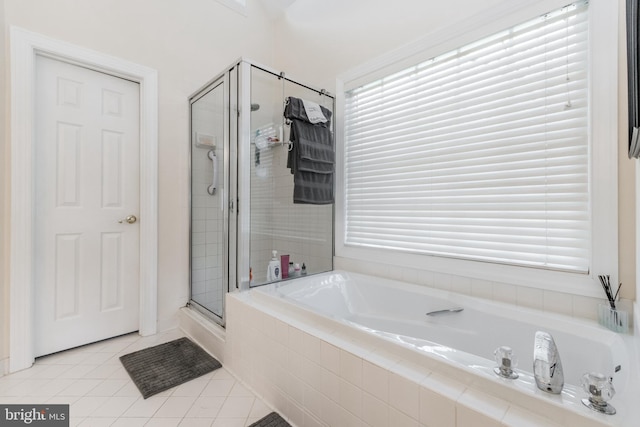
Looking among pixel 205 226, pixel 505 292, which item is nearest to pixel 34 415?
pixel 205 226

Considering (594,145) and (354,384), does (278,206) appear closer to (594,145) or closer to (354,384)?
(354,384)

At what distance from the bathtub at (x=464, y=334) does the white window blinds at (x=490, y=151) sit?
0.95 ft

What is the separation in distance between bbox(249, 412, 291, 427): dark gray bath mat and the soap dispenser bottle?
0.82 meters

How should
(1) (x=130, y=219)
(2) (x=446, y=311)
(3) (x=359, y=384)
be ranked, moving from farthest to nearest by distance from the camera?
1. (1) (x=130, y=219)
2. (2) (x=446, y=311)
3. (3) (x=359, y=384)

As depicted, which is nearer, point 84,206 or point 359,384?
point 359,384

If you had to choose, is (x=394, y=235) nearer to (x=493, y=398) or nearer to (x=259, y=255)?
(x=259, y=255)

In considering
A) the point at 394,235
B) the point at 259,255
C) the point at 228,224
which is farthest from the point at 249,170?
the point at 394,235

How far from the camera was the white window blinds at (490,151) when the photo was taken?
1323 mm

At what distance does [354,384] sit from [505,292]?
1004 mm

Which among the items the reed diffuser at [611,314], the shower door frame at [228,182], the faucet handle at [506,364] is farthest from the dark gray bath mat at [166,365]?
the reed diffuser at [611,314]

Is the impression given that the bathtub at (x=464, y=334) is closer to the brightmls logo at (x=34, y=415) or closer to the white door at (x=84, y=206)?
the brightmls logo at (x=34, y=415)

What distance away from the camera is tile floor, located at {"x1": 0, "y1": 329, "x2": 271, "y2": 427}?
4.30 feet

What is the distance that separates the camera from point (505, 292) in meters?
1.49

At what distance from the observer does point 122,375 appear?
1.66 m
